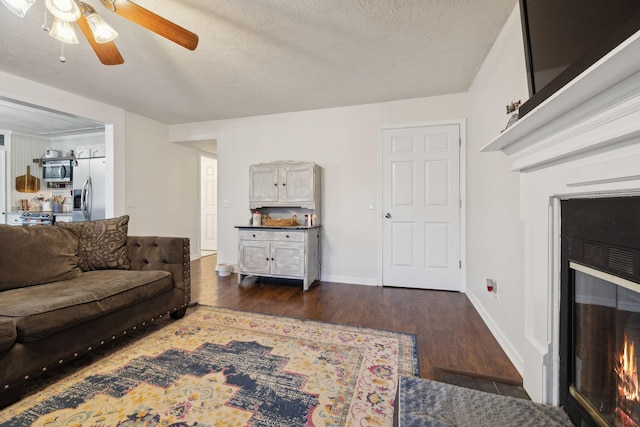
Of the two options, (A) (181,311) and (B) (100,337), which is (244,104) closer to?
(A) (181,311)

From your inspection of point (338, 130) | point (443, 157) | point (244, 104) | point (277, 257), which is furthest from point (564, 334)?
point (244, 104)

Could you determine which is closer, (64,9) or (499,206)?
(64,9)

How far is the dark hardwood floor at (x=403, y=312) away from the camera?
169 centimetres

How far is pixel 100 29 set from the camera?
1519 millimetres

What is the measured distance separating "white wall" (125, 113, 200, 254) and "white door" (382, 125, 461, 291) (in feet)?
11.6

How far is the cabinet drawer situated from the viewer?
10.6 feet

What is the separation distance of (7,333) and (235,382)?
1.10m

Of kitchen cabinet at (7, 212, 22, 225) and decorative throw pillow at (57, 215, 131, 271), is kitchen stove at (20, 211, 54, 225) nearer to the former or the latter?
kitchen cabinet at (7, 212, 22, 225)

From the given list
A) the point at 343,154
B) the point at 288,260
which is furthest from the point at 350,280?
the point at 343,154

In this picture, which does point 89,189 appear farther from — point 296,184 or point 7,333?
point 7,333

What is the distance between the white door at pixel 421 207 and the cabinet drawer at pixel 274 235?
1109mm

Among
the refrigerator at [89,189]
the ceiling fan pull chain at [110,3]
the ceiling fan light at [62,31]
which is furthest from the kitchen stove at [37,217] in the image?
the ceiling fan pull chain at [110,3]

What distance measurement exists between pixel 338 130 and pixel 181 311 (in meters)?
2.79

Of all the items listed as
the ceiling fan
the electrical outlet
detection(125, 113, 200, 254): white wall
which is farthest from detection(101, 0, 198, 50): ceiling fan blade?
detection(125, 113, 200, 254): white wall
